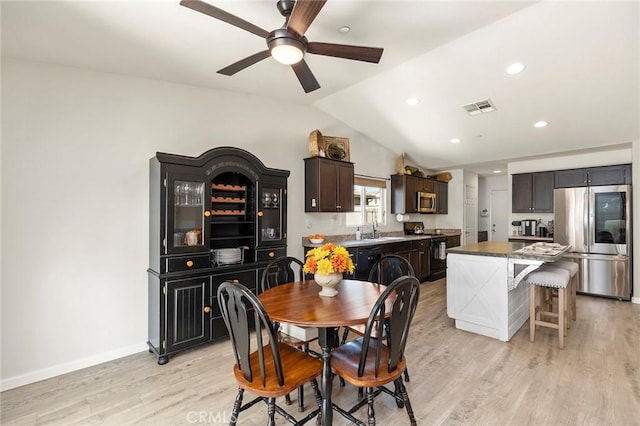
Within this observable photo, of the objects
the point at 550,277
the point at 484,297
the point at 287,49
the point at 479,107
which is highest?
the point at 479,107

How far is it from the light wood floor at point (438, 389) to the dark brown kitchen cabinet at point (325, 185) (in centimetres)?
211

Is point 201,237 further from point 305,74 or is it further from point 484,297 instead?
point 484,297

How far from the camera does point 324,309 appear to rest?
6.38 feet

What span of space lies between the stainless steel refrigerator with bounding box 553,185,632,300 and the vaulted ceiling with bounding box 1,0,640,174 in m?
0.82

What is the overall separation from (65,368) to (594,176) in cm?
736

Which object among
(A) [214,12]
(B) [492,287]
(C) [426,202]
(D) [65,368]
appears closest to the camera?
(A) [214,12]

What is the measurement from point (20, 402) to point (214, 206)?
217 centimetres

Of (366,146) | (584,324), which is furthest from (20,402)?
(584,324)

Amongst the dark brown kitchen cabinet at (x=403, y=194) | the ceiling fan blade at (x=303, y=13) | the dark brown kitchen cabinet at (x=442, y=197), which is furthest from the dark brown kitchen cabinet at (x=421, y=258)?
the ceiling fan blade at (x=303, y=13)

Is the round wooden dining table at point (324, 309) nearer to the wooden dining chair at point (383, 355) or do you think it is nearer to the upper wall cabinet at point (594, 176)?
the wooden dining chair at point (383, 355)

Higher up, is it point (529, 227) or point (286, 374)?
point (529, 227)

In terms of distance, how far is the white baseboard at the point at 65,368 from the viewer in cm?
248

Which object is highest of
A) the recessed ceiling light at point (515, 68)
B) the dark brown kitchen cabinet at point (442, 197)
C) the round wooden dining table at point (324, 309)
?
the recessed ceiling light at point (515, 68)

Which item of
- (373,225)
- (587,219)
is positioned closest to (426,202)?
(373,225)
